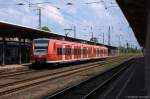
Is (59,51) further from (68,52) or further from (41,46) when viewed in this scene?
(68,52)

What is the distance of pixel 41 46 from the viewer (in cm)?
3503

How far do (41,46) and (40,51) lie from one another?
0.47 metres

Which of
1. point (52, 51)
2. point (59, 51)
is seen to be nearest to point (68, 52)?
point (59, 51)

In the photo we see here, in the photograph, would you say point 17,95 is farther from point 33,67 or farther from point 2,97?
point 33,67

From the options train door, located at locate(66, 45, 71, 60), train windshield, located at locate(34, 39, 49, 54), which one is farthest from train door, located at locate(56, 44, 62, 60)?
train door, located at locate(66, 45, 71, 60)

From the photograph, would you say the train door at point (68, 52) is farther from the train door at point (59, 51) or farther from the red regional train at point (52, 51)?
the train door at point (59, 51)

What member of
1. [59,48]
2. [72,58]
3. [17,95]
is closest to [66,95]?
[17,95]

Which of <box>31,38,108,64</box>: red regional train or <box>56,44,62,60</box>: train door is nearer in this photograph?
<box>31,38,108,64</box>: red regional train

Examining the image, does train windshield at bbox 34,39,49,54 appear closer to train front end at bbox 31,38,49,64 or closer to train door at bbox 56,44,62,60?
train front end at bbox 31,38,49,64

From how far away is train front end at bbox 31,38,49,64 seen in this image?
114ft

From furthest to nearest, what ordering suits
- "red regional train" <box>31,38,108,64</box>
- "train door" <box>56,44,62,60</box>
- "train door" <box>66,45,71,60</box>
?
"train door" <box>66,45,71,60</box> < "train door" <box>56,44,62,60</box> < "red regional train" <box>31,38,108,64</box>

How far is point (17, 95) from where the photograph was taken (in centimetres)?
1647

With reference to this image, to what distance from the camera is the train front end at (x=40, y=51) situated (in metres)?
34.8

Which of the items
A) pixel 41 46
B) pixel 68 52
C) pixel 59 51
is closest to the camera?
pixel 41 46
